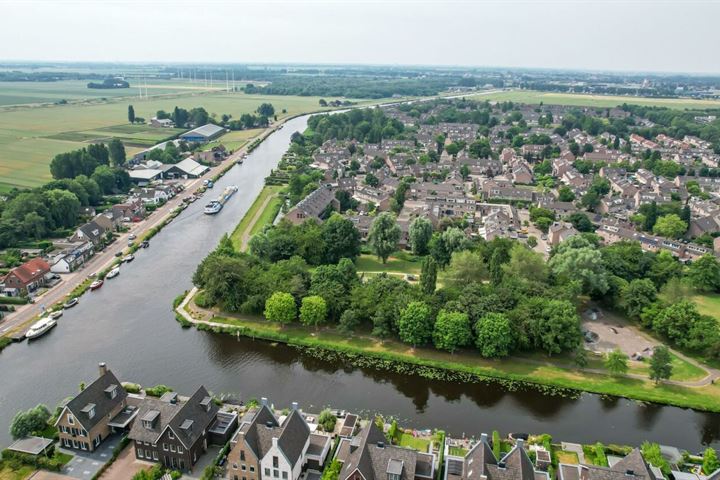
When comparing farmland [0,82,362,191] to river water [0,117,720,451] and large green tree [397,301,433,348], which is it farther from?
large green tree [397,301,433,348]

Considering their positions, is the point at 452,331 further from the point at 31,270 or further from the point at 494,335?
the point at 31,270

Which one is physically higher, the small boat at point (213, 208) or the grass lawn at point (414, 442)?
the small boat at point (213, 208)

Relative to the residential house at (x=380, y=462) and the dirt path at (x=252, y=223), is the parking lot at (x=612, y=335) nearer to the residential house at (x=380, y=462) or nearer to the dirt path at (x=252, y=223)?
the residential house at (x=380, y=462)

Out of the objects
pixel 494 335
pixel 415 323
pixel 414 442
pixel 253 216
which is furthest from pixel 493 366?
pixel 253 216

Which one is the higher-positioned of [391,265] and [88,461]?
[391,265]

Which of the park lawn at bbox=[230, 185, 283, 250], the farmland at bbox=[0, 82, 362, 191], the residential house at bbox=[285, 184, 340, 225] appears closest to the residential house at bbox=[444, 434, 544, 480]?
the park lawn at bbox=[230, 185, 283, 250]

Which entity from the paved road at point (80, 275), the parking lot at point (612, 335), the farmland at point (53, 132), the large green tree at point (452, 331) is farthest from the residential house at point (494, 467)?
the farmland at point (53, 132)
